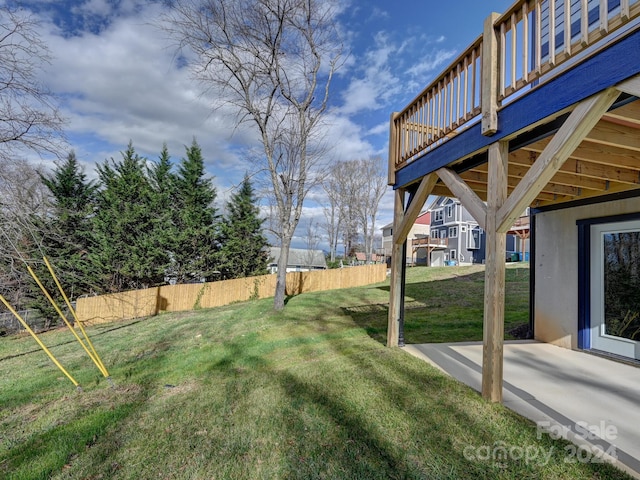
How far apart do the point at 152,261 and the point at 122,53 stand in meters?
9.37

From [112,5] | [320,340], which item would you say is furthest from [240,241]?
[320,340]

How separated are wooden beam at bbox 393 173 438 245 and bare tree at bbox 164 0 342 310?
16.4 ft

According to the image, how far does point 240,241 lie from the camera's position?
50.4 ft

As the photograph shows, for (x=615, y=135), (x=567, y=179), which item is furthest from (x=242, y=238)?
(x=615, y=135)

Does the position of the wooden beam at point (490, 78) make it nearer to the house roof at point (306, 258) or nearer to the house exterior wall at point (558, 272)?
the house exterior wall at point (558, 272)

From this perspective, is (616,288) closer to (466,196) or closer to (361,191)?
(466,196)

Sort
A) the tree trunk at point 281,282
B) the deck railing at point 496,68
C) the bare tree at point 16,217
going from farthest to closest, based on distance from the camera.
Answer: the tree trunk at point 281,282
the bare tree at point 16,217
the deck railing at point 496,68

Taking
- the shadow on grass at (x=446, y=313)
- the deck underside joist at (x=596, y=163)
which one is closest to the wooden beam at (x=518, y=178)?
the deck underside joist at (x=596, y=163)

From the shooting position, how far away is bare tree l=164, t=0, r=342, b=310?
26.8 ft

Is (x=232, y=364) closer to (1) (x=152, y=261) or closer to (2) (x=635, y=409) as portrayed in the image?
(2) (x=635, y=409)

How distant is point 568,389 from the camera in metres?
2.93

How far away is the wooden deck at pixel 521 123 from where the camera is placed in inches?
75.5

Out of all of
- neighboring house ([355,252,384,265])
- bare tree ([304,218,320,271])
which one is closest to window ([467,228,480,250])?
neighboring house ([355,252,384,265])

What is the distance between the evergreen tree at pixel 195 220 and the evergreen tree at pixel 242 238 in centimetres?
57
